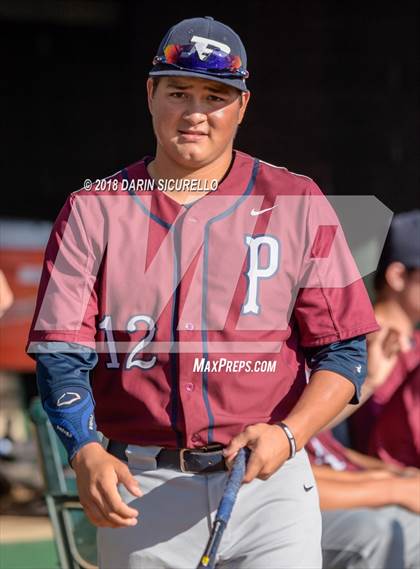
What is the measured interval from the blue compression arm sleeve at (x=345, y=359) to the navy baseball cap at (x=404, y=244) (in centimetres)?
149

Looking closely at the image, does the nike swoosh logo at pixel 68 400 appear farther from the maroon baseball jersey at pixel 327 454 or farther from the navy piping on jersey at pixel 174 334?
the maroon baseball jersey at pixel 327 454

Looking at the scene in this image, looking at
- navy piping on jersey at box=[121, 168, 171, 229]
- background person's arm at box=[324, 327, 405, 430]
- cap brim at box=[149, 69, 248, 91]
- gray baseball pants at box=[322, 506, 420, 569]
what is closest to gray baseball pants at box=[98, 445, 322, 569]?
navy piping on jersey at box=[121, 168, 171, 229]

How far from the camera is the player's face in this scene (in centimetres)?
264

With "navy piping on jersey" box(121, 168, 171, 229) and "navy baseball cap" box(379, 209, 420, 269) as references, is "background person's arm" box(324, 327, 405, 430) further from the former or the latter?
"navy piping on jersey" box(121, 168, 171, 229)

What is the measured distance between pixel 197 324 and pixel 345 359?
12.4 inches

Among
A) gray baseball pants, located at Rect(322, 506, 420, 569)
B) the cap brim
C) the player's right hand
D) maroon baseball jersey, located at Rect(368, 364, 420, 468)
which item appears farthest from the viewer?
maroon baseball jersey, located at Rect(368, 364, 420, 468)

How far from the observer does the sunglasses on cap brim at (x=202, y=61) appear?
2613 millimetres

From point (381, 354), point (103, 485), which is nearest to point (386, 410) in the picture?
point (381, 354)

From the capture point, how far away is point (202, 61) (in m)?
2.61

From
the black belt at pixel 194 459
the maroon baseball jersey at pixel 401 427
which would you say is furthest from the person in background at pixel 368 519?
the black belt at pixel 194 459

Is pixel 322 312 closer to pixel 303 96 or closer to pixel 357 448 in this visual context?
pixel 357 448

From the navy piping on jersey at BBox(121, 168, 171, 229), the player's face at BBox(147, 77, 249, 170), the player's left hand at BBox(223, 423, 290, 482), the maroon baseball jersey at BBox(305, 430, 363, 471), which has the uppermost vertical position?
the player's face at BBox(147, 77, 249, 170)

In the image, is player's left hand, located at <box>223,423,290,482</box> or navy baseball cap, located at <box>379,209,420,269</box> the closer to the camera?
player's left hand, located at <box>223,423,290,482</box>

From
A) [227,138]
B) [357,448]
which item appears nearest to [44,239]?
[357,448]
